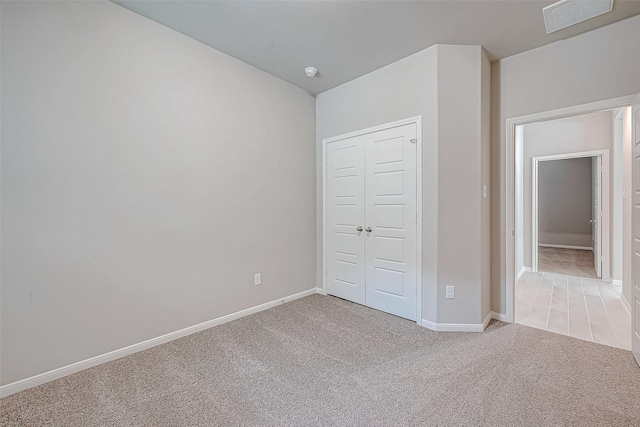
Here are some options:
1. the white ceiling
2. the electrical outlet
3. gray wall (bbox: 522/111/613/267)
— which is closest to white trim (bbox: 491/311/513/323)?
the electrical outlet

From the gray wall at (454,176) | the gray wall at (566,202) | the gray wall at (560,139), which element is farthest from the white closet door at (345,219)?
the gray wall at (566,202)

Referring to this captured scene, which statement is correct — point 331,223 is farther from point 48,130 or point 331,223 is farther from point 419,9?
point 48,130

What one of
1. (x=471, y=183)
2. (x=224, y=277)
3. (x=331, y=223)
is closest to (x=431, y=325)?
(x=471, y=183)

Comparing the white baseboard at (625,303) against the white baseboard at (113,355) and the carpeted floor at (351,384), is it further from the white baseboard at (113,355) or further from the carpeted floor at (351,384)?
the white baseboard at (113,355)

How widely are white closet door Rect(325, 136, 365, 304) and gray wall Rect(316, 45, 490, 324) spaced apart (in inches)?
31.9

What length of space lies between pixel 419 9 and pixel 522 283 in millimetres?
4206

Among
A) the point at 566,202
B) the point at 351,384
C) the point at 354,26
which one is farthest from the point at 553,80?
the point at 566,202

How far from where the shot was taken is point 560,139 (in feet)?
15.3

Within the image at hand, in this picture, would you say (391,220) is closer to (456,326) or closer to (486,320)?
(456,326)

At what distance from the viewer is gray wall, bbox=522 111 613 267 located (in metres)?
4.26

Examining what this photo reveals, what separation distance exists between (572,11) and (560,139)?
10.9 feet

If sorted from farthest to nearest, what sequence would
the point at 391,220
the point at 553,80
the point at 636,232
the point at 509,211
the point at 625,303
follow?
the point at 625,303, the point at 391,220, the point at 509,211, the point at 553,80, the point at 636,232

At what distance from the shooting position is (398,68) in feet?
9.69

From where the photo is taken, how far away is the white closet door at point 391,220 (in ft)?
9.48
